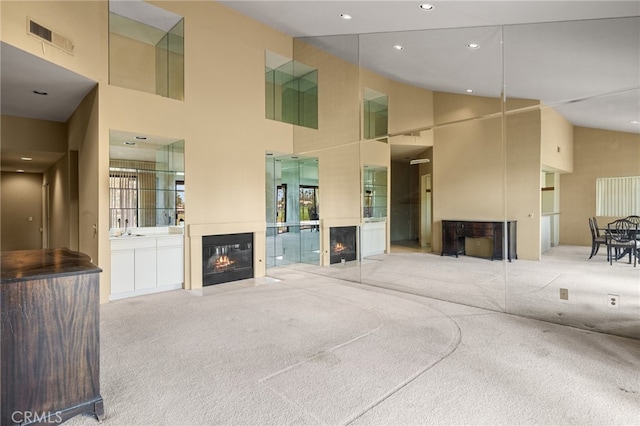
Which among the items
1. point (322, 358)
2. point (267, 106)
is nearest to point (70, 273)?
point (322, 358)

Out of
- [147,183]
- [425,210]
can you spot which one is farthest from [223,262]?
[425,210]

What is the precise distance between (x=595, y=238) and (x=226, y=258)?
5.30m

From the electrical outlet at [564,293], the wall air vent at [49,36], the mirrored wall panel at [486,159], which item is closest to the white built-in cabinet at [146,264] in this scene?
the wall air vent at [49,36]

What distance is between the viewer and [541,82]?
13.9 ft

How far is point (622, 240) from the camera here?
3701mm

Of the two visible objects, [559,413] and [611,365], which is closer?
[559,413]

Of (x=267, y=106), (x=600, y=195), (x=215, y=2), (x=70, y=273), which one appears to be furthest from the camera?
(x=267, y=106)

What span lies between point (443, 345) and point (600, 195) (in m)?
2.51

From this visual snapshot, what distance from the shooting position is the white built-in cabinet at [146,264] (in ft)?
16.5

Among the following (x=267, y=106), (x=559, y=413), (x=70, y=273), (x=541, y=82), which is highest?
(x=267, y=106)

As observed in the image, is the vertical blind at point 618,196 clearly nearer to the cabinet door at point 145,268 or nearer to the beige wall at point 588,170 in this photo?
the beige wall at point 588,170

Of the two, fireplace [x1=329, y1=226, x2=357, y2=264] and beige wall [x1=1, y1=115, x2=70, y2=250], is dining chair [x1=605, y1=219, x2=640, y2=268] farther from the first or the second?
beige wall [x1=1, y1=115, x2=70, y2=250]

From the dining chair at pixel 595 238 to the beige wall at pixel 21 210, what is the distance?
41.0 ft

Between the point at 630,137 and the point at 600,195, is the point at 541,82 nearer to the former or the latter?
the point at 630,137
